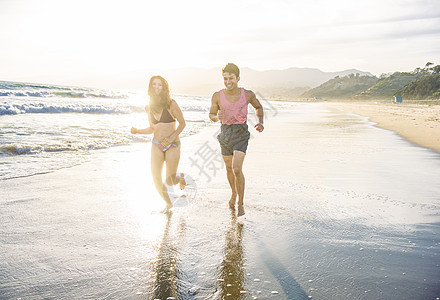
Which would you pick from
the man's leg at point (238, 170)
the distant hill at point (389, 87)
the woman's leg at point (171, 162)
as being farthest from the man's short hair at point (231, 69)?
the distant hill at point (389, 87)

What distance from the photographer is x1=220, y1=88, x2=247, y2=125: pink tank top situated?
4.78m

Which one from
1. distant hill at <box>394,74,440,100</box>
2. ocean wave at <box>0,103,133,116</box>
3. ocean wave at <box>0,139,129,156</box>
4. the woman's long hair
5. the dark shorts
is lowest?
ocean wave at <box>0,139,129,156</box>

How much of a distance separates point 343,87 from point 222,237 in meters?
179

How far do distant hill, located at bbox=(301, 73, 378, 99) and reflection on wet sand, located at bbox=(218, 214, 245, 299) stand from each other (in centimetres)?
15512

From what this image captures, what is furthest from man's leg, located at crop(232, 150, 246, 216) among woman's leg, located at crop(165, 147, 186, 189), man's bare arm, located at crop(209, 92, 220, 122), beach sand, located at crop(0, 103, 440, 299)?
woman's leg, located at crop(165, 147, 186, 189)

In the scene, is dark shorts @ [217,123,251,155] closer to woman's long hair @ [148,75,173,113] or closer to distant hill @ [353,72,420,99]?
woman's long hair @ [148,75,173,113]

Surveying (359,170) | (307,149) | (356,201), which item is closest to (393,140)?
(307,149)

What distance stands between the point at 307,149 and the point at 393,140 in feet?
14.1

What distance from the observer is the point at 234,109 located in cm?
479

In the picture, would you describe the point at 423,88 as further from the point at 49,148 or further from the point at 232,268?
the point at 232,268

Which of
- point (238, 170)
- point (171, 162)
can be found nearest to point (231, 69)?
point (238, 170)

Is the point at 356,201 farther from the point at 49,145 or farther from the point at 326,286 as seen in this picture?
the point at 49,145

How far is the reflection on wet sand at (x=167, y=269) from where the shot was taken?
8.52 feet

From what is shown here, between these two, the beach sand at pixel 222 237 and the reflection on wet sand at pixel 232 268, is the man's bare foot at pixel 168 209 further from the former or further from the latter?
the reflection on wet sand at pixel 232 268
